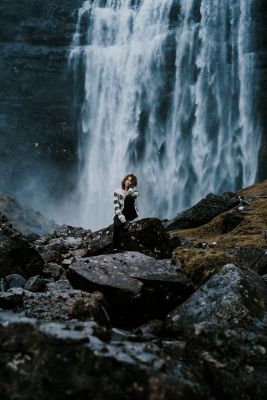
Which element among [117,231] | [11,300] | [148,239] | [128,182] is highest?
[128,182]

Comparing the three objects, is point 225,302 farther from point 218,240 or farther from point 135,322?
point 218,240

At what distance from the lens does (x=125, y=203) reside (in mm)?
9953

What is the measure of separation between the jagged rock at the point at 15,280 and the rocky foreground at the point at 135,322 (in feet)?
0.07

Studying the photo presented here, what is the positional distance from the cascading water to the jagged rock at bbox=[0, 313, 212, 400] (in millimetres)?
34394

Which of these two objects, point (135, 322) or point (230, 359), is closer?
point (230, 359)

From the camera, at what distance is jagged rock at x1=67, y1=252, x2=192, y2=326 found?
7.31m

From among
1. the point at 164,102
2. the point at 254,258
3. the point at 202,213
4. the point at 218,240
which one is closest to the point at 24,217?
the point at 164,102

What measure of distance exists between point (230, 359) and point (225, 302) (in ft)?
6.71

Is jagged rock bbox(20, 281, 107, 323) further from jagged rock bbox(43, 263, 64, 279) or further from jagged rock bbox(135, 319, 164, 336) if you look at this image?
jagged rock bbox(43, 263, 64, 279)

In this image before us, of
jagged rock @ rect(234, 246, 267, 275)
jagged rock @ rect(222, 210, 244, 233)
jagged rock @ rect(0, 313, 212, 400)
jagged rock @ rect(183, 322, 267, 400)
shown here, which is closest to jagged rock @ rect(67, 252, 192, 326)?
jagged rock @ rect(234, 246, 267, 275)

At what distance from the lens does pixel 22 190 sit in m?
47.1

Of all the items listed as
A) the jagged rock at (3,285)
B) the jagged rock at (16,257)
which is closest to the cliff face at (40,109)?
the jagged rock at (16,257)

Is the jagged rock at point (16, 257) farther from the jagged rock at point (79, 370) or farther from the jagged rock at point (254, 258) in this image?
the jagged rock at point (79, 370)

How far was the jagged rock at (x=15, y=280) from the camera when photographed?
28.2 feet
